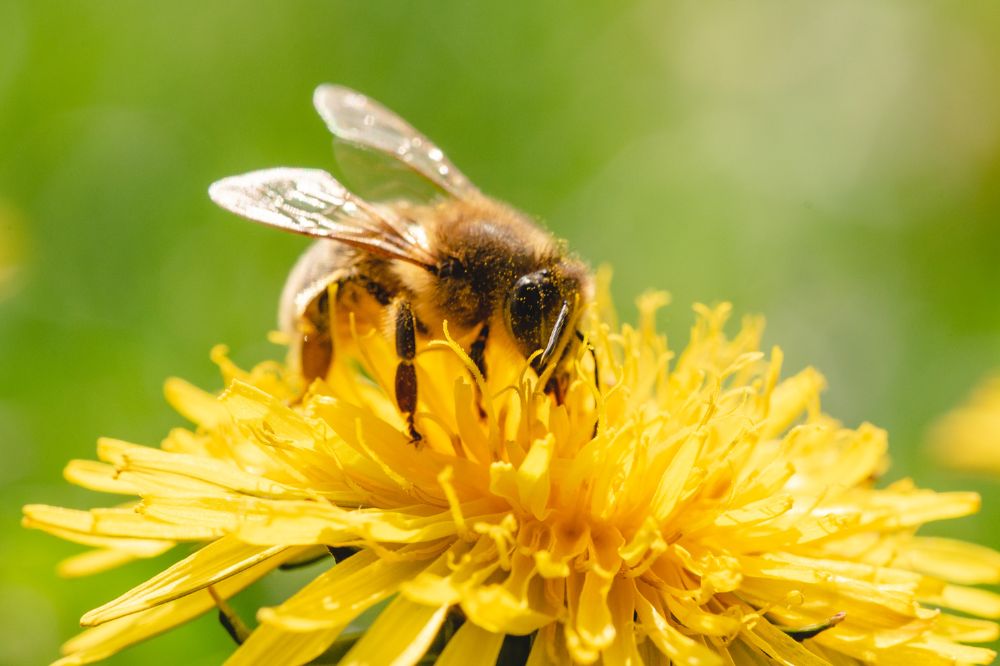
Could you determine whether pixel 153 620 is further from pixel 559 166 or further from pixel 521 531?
pixel 559 166

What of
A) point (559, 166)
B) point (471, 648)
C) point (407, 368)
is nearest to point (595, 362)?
point (407, 368)

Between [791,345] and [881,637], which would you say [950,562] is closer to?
[881,637]

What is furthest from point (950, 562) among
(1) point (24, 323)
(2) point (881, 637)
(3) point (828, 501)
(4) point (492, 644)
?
(1) point (24, 323)

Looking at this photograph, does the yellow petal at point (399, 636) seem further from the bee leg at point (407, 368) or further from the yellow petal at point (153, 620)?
the bee leg at point (407, 368)

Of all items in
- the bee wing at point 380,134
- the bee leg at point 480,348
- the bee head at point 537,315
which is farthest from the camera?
the bee wing at point 380,134

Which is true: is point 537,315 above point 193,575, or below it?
above

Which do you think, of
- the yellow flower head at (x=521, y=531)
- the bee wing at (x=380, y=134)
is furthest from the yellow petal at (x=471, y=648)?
the bee wing at (x=380, y=134)
